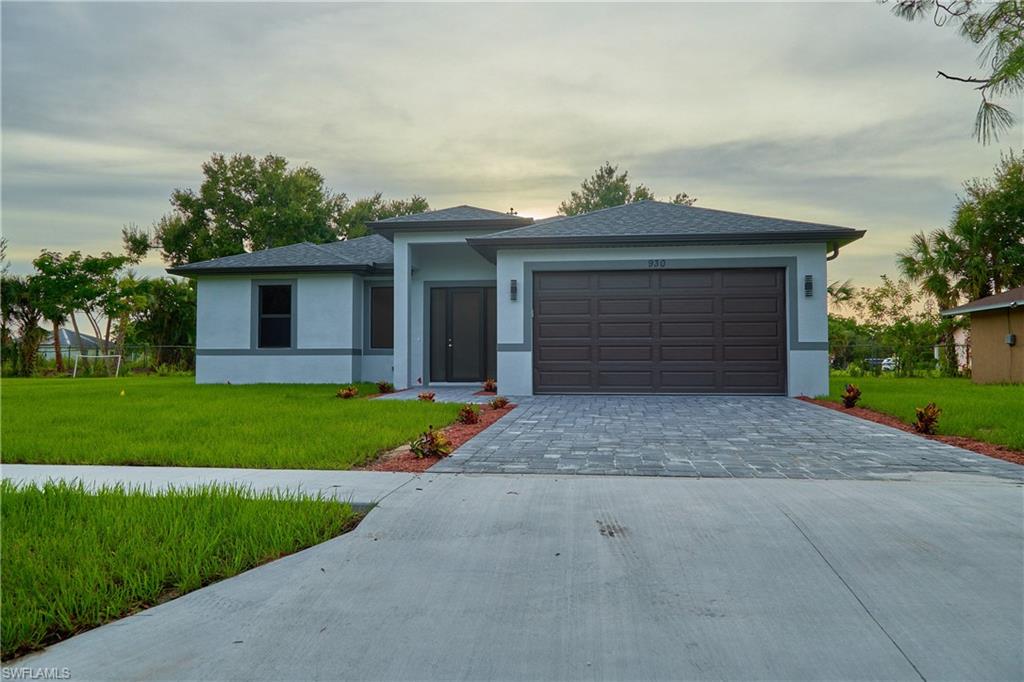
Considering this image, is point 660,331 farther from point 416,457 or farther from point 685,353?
point 416,457

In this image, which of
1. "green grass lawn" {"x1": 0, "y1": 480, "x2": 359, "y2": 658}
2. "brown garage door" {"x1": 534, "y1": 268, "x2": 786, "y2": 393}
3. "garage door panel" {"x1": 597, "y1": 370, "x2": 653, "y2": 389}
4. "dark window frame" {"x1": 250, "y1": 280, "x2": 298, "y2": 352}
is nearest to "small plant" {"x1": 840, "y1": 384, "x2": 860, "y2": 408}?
"brown garage door" {"x1": 534, "y1": 268, "x2": 786, "y2": 393}

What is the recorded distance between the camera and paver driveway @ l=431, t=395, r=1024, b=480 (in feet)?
18.2

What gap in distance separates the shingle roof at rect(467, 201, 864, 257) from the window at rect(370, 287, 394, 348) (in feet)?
12.3

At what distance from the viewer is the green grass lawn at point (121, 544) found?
108 inches

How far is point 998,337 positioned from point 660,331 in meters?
11.4

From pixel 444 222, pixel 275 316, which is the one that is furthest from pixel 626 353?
pixel 275 316

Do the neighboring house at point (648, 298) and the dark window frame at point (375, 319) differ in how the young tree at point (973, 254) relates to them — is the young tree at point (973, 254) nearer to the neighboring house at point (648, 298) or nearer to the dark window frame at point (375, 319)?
the neighboring house at point (648, 298)

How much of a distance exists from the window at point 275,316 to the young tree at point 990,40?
1384cm

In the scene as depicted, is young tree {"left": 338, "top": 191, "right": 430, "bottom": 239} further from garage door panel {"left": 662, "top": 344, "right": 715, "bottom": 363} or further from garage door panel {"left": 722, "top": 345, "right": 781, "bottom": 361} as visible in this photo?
garage door panel {"left": 722, "top": 345, "right": 781, "bottom": 361}

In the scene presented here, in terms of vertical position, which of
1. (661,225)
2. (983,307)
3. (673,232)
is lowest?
(983,307)

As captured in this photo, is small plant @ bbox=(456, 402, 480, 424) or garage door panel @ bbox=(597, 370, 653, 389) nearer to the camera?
small plant @ bbox=(456, 402, 480, 424)

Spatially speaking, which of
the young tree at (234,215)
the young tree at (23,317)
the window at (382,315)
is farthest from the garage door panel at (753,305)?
the young tree at (234,215)

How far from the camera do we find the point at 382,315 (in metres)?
16.3

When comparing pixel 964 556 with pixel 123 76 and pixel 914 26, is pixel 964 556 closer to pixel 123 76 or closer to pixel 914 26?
pixel 914 26
